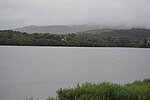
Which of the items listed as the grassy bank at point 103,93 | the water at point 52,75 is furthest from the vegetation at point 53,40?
the grassy bank at point 103,93

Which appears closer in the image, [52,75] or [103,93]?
[103,93]

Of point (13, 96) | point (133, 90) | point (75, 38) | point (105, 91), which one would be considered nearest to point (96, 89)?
point (105, 91)

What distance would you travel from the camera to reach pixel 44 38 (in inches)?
4793

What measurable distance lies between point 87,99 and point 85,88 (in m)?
0.87

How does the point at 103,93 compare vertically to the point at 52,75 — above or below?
above

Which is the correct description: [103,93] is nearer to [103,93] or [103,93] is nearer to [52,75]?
[103,93]

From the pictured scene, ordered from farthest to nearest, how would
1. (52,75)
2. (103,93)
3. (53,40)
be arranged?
(53,40), (52,75), (103,93)

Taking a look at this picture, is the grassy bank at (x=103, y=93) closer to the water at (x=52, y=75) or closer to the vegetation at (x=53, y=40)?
the water at (x=52, y=75)

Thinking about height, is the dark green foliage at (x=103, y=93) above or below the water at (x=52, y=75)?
above

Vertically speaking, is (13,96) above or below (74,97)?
below

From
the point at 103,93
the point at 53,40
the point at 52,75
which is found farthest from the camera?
the point at 53,40

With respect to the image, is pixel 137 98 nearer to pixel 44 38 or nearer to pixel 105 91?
pixel 105 91

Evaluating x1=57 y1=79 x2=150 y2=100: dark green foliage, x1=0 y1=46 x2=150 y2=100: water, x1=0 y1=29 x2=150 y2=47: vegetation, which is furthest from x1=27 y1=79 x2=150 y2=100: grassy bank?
x1=0 y1=29 x2=150 y2=47: vegetation

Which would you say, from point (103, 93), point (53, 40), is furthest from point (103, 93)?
point (53, 40)
